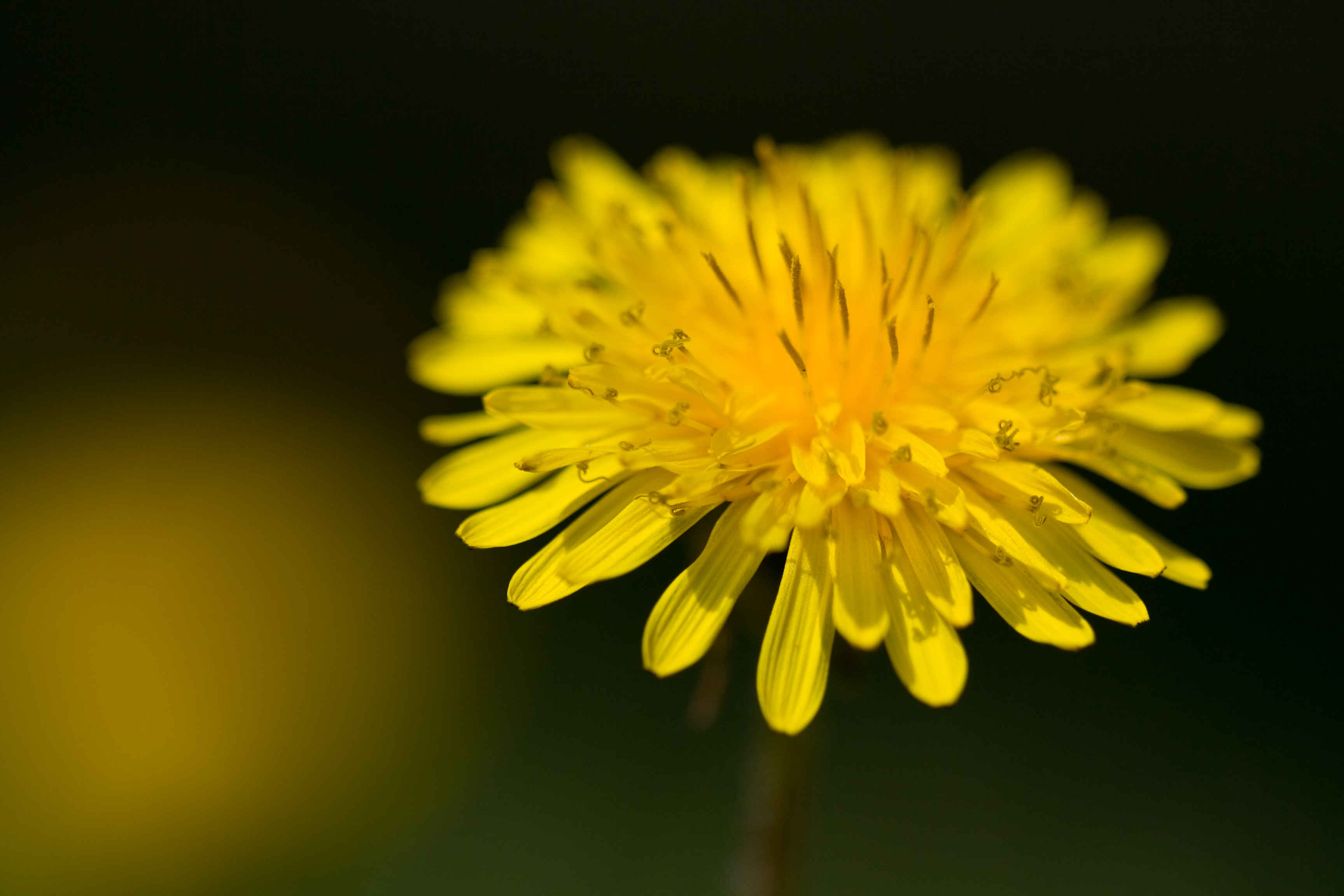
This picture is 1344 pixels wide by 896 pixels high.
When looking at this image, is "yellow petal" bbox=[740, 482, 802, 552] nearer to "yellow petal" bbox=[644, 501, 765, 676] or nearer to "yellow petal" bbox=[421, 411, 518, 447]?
"yellow petal" bbox=[644, 501, 765, 676]

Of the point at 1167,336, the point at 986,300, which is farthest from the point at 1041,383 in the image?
the point at 1167,336

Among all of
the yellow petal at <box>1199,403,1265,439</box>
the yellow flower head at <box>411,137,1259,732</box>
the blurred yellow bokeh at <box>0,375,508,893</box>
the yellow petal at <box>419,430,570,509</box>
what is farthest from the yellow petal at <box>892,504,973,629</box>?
the blurred yellow bokeh at <box>0,375,508,893</box>

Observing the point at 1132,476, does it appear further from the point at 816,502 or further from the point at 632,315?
the point at 632,315

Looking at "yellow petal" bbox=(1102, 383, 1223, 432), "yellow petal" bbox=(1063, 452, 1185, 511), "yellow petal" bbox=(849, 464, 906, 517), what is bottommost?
"yellow petal" bbox=(1063, 452, 1185, 511)

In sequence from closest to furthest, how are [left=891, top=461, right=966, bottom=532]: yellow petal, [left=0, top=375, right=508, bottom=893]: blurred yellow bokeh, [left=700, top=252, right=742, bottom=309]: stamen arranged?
[left=891, top=461, right=966, bottom=532]: yellow petal < [left=700, top=252, right=742, bottom=309]: stamen < [left=0, top=375, right=508, bottom=893]: blurred yellow bokeh

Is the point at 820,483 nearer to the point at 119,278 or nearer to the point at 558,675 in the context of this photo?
the point at 558,675

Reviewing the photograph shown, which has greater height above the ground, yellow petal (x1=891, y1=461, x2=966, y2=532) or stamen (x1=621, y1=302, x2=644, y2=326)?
stamen (x1=621, y1=302, x2=644, y2=326)
